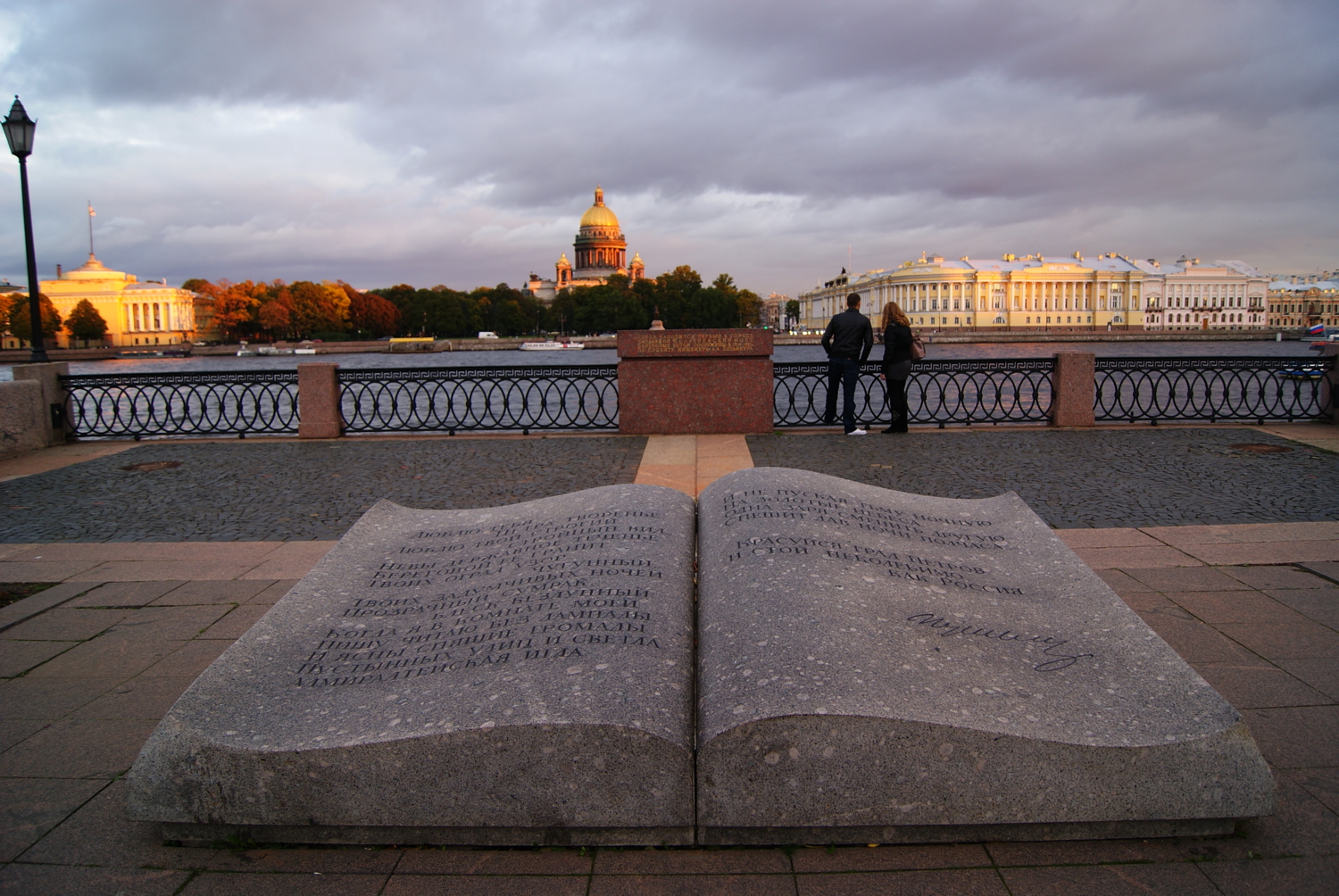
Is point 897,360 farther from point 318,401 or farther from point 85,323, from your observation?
point 85,323

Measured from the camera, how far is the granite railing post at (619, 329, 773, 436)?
34.2ft

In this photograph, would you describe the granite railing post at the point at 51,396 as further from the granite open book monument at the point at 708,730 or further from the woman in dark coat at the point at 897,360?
the granite open book monument at the point at 708,730

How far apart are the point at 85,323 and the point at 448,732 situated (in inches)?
5148

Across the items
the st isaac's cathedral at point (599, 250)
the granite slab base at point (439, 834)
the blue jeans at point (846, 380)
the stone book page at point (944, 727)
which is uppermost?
the st isaac's cathedral at point (599, 250)

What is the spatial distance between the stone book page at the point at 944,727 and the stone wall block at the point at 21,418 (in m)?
10.6

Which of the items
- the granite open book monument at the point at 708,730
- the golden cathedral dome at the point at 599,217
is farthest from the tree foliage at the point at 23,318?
the granite open book monument at the point at 708,730

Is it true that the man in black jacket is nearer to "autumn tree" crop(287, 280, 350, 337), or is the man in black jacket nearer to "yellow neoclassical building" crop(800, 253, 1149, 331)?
"autumn tree" crop(287, 280, 350, 337)

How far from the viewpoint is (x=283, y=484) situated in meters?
7.91

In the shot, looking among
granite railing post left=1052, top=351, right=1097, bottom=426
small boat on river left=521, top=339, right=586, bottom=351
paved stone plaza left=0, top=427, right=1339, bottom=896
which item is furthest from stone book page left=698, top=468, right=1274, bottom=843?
small boat on river left=521, top=339, right=586, bottom=351

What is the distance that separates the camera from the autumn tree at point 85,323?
357 feet

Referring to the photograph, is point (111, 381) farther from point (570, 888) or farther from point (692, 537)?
point (570, 888)

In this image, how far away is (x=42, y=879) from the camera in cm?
207

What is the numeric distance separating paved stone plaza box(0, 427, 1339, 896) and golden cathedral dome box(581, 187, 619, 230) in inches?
5538

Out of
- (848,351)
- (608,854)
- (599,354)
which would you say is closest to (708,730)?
(608,854)
